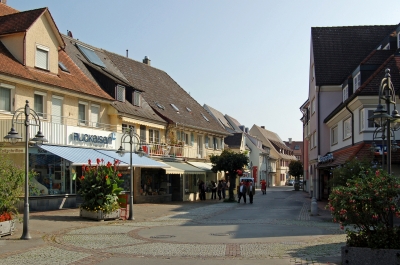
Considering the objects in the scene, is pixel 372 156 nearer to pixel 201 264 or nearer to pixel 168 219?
pixel 168 219

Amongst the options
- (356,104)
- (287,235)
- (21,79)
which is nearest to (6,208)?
(287,235)

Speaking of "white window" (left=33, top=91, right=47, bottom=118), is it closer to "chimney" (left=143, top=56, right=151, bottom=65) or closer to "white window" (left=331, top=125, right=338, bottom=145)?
"white window" (left=331, top=125, right=338, bottom=145)

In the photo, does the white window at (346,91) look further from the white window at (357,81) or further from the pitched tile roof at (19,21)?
the pitched tile roof at (19,21)

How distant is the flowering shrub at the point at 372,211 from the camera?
33.9 feet

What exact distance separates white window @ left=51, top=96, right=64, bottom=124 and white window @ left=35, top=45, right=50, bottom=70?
1.83 m

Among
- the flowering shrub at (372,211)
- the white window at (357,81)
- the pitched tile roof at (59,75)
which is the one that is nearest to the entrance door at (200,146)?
the pitched tile roof at (59,75)

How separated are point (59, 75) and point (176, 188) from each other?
14254mm

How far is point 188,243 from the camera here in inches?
574

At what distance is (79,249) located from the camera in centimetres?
1334

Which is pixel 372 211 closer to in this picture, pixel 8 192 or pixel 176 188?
pixel 8 192

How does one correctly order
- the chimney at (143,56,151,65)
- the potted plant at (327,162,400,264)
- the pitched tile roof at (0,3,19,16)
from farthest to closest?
the chimney at (143,56,151,65), the pitched tile roof at (0,3,19,16), the potted plant at (327,162,400,264)

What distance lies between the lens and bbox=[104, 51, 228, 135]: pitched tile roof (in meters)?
40.8

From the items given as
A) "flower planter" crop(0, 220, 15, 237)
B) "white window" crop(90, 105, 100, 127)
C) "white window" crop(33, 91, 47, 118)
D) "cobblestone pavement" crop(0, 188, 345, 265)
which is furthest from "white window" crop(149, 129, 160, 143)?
"flower planter" crop(0, 220, 15, 237)

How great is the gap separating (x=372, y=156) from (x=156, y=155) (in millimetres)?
15583
